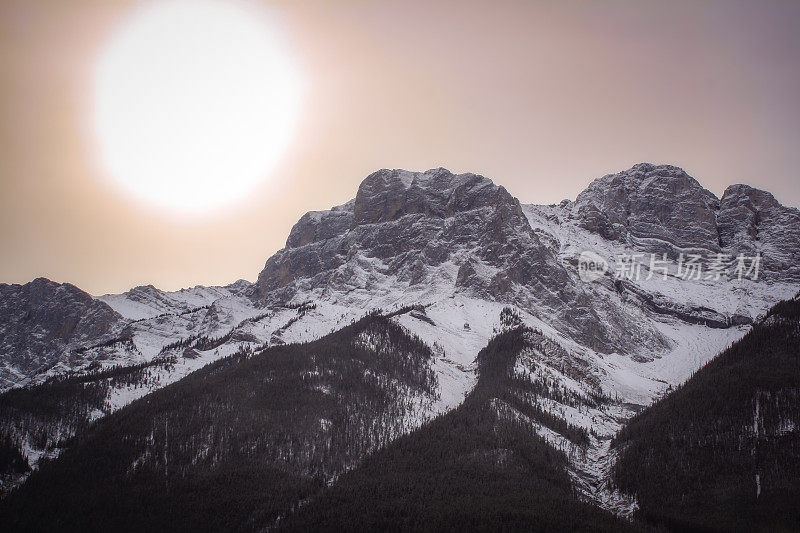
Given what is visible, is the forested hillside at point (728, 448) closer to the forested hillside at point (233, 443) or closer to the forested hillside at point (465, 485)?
the forested hillside at point (465, 485)

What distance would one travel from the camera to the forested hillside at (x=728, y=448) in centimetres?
10306

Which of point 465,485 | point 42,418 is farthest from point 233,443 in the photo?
point 42,418

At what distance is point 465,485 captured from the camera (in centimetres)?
11612

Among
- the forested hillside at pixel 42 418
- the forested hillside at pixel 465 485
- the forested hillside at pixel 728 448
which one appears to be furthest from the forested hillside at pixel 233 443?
the forested hillside at pixel 728 448

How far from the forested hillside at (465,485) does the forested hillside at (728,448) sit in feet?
38.8

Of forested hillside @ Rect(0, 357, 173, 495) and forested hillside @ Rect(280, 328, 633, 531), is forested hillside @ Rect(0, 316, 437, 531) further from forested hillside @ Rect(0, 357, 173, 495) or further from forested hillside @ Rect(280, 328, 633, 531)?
forested hillside @ Rect(280, 328, 633, 531)

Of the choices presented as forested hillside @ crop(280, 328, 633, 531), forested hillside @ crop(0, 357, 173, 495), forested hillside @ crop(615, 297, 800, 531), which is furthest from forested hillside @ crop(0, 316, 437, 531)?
forested hillside @ crop(615, 297, 800, 531)

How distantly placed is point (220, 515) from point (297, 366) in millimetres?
61409

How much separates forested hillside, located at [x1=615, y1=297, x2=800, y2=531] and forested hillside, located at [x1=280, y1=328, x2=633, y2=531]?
38.8ft

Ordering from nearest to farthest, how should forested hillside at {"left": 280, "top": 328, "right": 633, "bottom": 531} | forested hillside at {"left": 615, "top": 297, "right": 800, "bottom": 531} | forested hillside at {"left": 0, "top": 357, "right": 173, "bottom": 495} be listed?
forested hillside at {"left": 615, "top": 297, "right": 800, "bottom": 531} < forested hillside at {"left": 280, "top": 328, "right": 633, "bottom": 531} < forested hillside at {"left": 0, "top": 357, "right": 173, "bottom": 495}

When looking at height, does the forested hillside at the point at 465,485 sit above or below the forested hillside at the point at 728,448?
below

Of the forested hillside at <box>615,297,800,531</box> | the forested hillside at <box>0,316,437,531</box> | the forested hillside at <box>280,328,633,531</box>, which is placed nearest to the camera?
the forested hillside at <box>615,297,800,531</box>

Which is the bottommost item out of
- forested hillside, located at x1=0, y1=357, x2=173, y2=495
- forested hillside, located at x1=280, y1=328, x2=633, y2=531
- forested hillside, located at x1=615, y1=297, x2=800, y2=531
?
forested hillside, located at x1=0, y1=357, x2=173, y2=495

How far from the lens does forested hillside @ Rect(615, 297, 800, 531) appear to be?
338 ft
